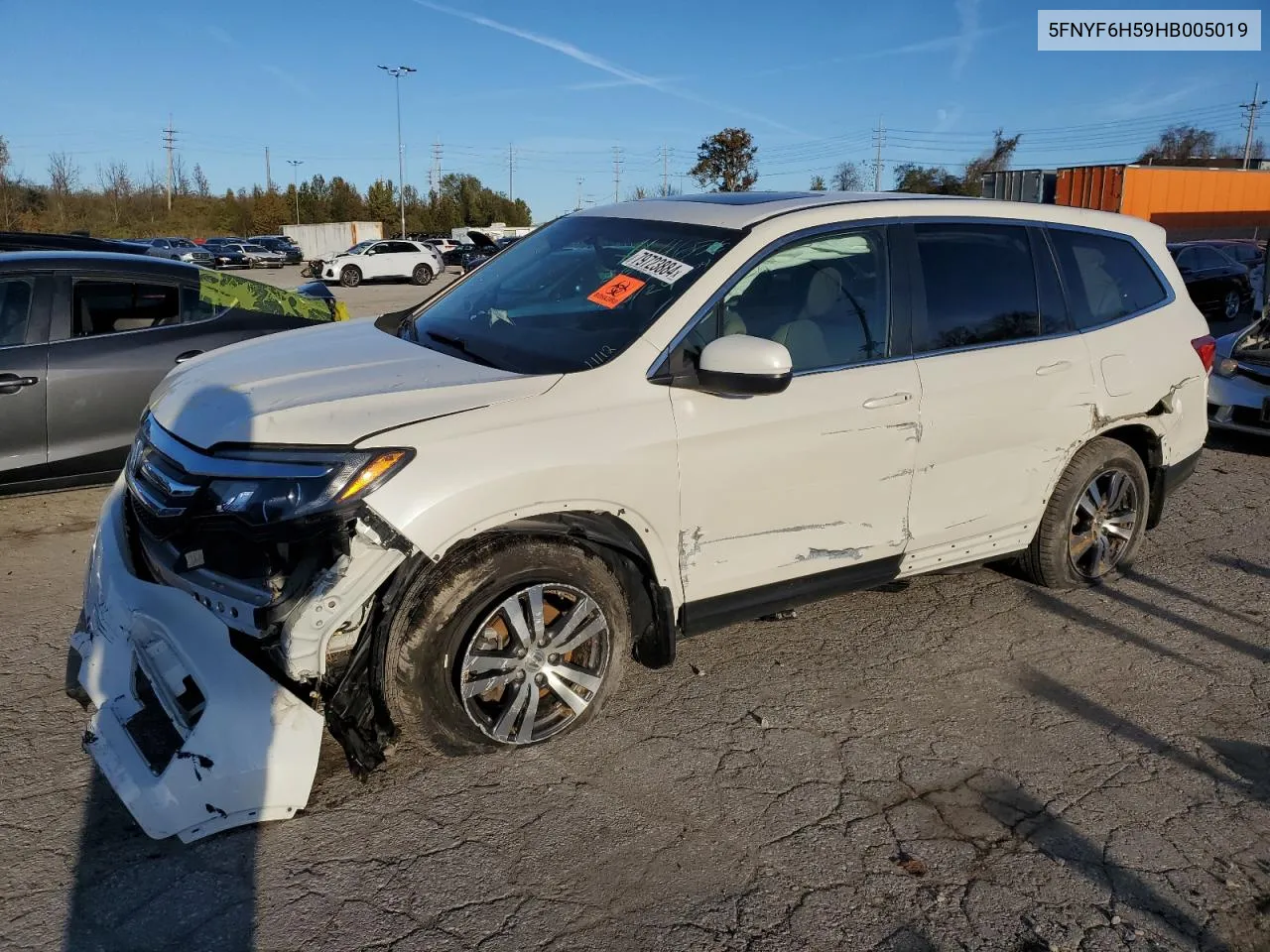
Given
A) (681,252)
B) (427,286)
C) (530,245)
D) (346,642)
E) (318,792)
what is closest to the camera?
(346,642)

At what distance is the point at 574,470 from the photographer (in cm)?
314

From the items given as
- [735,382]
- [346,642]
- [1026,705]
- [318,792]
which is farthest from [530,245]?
[1026,705]

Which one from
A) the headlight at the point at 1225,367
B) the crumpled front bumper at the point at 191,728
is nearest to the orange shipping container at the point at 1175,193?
the headlight at the point at 1225,367

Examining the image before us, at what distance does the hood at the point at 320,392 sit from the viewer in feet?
9.59

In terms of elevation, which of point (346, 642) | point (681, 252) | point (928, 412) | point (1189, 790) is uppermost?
point (681, 252)

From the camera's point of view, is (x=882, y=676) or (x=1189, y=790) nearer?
(x=1189, y=790)

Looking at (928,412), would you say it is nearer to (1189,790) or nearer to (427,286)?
(1189,790)

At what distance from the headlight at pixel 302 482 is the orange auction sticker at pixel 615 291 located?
1126 mm

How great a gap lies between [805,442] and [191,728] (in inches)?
87.3

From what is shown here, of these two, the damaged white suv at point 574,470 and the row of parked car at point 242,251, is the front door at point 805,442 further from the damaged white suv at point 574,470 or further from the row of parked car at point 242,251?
the row of parked car at point 242,251

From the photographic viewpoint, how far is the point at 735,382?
325cm

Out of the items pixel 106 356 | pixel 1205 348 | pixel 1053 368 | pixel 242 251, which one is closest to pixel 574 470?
pixel 1053 368

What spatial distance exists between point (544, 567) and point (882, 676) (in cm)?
166

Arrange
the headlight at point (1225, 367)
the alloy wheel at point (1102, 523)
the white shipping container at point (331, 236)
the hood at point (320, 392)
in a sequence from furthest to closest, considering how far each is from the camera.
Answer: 1. the white shipping container at point (331, 236)
2. the headlight at point (1225, 367)
3. the alloy wheel at point (1102, 523)
4. the hood at point (320, 392)
